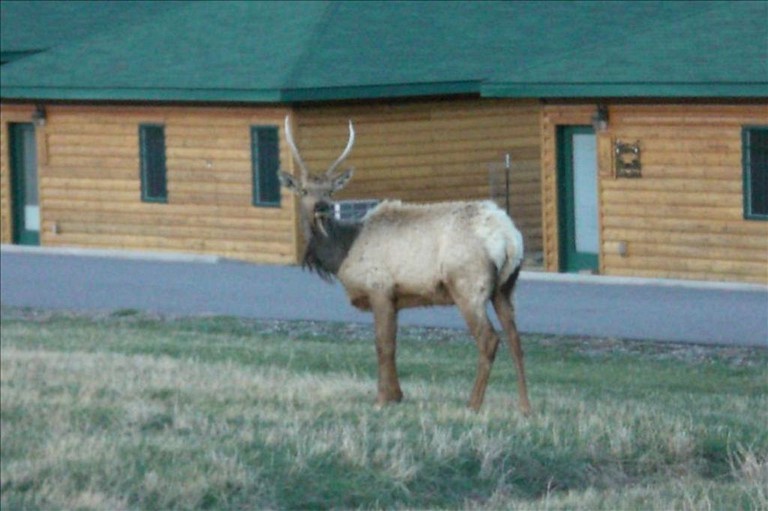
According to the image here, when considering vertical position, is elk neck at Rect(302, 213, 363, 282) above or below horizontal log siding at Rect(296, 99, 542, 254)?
below

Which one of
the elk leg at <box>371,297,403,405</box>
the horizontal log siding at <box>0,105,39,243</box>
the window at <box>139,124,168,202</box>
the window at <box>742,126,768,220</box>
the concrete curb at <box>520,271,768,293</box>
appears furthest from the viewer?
the horizontal log siding at <box>0,105,39,243</box>

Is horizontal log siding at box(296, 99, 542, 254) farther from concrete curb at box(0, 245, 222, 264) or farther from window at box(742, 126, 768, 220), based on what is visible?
window at box(742, 126, 768, 220)

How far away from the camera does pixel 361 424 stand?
40.3 feet

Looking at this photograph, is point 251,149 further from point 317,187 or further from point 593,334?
point 317,187

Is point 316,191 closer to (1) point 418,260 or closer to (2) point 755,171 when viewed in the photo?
→ (1) point 418,260

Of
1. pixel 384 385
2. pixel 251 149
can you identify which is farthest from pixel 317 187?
pixel 251 149

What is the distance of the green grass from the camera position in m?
10.9

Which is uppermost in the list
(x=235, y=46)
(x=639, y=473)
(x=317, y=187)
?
(x=235, y=46)

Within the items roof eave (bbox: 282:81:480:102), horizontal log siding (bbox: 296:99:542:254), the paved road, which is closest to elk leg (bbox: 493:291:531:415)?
the paved road

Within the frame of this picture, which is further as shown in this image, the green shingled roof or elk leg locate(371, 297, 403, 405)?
the green shingled roof

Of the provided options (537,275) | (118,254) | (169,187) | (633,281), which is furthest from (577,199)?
(118,254)

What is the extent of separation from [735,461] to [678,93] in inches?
500

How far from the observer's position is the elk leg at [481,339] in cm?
1267

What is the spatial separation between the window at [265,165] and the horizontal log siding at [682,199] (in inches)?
192
